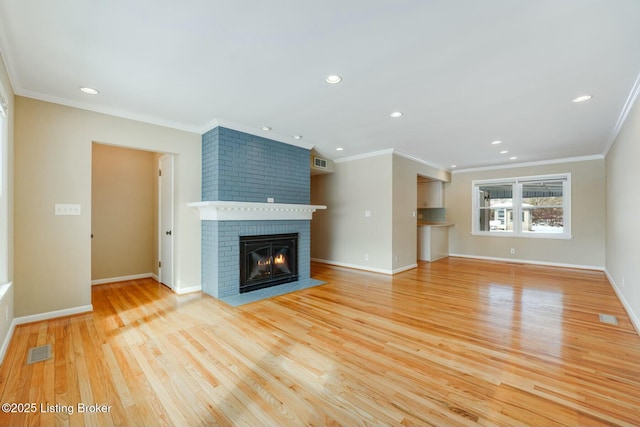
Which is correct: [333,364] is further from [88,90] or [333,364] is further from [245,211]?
[88,90]

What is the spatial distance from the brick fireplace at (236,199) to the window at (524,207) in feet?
17.9

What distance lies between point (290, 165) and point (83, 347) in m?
3.58

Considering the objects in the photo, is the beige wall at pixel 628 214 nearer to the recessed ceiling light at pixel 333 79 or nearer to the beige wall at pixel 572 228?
the beige wall at pixel 572 228

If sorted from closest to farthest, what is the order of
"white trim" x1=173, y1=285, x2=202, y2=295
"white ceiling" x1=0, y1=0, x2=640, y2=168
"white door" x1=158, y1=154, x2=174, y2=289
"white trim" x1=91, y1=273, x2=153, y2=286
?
"white ceiling" x1=0, y1=0, x2=640, y2=168, "white trim" x1=173, y1=285, x2=202, y2=295, "white door" x1=158, y1=154, x2=174, y2=289, "white trim" x1=91, y1=273, x2=153, y2=286

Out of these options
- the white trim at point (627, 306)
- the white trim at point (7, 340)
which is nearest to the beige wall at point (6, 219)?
the white trim at point (7, 340)

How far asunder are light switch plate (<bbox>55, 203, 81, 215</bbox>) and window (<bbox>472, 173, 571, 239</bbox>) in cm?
833

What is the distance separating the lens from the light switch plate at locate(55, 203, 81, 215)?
321cm

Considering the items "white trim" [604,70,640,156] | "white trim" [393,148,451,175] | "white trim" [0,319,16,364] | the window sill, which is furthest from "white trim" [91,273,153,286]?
the window sill

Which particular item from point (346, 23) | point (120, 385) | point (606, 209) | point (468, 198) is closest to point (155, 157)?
point (120, 385)

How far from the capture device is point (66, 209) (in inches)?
128

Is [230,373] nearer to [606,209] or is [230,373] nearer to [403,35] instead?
[403,35]

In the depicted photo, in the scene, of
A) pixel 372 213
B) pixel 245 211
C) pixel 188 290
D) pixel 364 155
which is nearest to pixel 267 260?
pixel 245 211

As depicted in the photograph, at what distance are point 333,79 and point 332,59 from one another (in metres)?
0.34

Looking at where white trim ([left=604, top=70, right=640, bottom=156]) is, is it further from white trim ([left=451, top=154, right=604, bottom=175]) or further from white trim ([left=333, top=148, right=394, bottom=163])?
white trim ([left=333, top=148, right=394, bottom=163])
